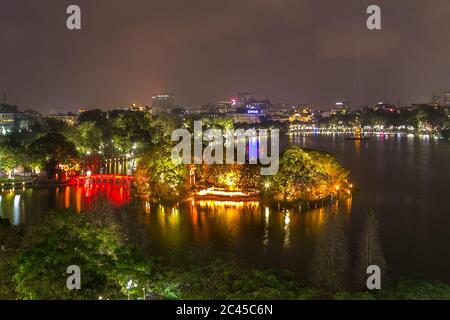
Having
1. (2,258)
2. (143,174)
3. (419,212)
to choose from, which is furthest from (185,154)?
(2,258)

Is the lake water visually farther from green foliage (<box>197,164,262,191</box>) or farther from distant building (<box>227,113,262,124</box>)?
distant building (<box>227,113,262,124</box>)

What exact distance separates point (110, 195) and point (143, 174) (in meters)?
1.13

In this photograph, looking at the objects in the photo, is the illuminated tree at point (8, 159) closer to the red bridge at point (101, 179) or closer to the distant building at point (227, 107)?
the red bridge at point (101, 179)

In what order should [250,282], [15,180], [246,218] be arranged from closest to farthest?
1. [250,282]
2. [246,218]
3. [15,180]

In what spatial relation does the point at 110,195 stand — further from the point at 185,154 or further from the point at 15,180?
the point at 15,180

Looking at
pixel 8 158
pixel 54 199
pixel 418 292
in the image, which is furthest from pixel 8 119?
pixel 418 292

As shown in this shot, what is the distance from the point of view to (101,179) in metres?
16.3

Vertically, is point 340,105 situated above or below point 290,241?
above

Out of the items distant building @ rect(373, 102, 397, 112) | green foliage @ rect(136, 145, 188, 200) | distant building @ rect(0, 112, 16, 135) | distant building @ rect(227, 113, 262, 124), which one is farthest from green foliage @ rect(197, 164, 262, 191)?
distant building @ rect(227, 113, 262, 124)

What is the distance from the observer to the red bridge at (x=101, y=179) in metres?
15.9

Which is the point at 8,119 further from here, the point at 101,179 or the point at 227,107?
the point at 227,107

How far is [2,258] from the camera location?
564cm

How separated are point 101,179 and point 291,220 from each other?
25.8ft

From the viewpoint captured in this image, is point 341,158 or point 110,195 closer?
point 110,195
